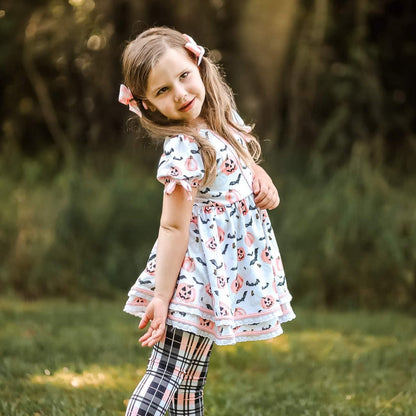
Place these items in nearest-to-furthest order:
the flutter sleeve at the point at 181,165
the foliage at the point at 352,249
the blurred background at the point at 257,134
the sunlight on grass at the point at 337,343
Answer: the flutter sleeve at the point at 181,165
the sunlight on grass at the point at 337,343
the foliage at the point at 352,249
the blurred background at the point at 257,134

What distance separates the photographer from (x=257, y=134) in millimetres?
6895

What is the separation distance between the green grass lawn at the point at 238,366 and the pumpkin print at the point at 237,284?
98 centimetres

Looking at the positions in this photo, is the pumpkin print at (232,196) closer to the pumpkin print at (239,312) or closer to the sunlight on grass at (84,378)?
the pumpkin print at (239,312)

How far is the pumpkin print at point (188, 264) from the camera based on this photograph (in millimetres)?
2176

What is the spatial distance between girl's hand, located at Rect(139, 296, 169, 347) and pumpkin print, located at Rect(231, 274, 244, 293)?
229mm

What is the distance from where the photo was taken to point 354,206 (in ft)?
18.8

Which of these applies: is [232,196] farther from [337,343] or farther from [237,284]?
[337,343]

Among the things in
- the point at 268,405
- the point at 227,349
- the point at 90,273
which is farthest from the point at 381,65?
the point at 268,405

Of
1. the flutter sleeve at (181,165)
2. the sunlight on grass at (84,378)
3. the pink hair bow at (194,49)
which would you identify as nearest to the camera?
the flutter sleeve at (181,165)

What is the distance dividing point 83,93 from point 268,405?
638cm

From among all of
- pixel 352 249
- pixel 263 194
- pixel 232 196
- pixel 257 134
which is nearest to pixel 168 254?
pixel 232 196

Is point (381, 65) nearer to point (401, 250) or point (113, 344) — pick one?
point (401, 250)

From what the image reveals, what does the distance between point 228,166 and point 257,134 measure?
4.68 metres

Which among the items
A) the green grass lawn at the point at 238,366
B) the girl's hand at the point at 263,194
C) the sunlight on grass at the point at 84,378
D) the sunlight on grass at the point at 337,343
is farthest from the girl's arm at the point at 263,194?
the sunlight on grass at the point at 337,343
